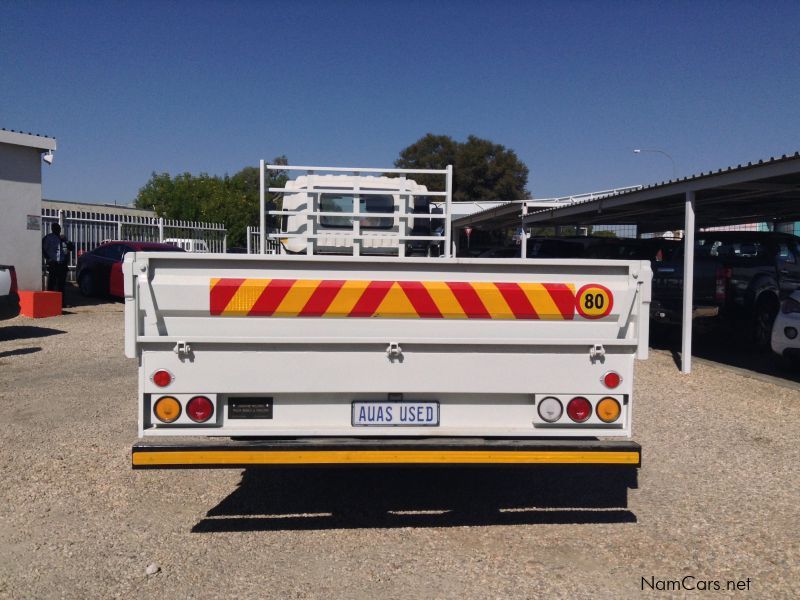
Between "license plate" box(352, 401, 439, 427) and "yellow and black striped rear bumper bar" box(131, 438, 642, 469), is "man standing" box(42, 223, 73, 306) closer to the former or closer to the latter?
"yellow and black striped rear bumper bar" box(131, 438, 642, 469)

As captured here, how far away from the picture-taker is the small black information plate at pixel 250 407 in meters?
4.45

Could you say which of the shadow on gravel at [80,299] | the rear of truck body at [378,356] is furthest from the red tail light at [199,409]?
the shadow on gravel at [80,299]

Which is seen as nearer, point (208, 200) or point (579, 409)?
point (579, 409)

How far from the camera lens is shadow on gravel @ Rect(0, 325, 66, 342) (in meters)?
13.7

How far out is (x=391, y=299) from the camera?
4.39 m

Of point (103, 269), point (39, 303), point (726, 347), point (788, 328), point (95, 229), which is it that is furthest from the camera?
point (95, 229)

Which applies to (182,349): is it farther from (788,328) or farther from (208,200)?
(208,200)

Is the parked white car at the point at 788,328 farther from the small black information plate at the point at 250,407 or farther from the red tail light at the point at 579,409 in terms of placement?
the small black information plate at the point at 250,407

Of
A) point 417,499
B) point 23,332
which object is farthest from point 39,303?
point 417,499

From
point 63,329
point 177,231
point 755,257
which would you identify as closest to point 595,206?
point 755,257

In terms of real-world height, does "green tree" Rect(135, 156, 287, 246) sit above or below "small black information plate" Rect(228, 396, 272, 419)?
above

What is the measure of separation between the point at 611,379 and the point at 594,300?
0.48 metres

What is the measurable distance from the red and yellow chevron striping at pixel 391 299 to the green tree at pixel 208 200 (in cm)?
3635

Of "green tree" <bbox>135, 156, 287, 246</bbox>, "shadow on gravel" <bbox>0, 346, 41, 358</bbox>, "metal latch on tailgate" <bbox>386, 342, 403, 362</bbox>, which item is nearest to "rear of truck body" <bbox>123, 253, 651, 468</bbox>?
"metal latch on tailgate" <bbox>386, 342, 403, 362</bbox>
